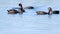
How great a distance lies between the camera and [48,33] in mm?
22266

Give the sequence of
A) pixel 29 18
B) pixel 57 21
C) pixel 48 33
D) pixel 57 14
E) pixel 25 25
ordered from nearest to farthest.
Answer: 1. pixel 48 33
2. pixel 25 25
3. pixel 57 21
4. pixel 29 18
5. pixel 57 14

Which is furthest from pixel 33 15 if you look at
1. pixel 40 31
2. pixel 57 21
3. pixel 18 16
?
pixel 40 31

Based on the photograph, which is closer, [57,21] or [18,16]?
[57,21]

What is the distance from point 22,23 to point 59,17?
153 inches

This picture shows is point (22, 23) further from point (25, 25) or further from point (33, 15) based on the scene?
point (33, 15)

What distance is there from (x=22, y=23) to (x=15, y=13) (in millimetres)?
5905

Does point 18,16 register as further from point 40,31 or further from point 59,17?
point 40,31

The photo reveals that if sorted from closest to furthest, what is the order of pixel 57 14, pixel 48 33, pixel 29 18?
pixel 48 33 < pixel 29 18 < pixel 57 14

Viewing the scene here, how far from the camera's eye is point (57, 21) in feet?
89.2

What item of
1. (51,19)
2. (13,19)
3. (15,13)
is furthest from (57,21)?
(15,13)

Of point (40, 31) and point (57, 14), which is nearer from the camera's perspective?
point (40, 31)

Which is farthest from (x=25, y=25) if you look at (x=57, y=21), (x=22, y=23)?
(x=57, y=21)

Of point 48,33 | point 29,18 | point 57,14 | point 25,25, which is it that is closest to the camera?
point 48,33

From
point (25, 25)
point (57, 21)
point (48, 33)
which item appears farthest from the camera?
point (57, 21)
